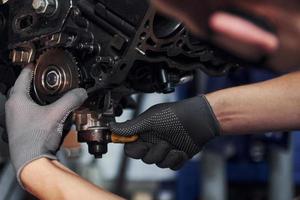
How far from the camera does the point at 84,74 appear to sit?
0.96 metres

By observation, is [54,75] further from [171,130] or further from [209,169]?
[209,169]

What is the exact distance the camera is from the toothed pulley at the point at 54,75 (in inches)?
37.4

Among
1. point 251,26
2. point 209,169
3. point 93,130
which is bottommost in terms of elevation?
point 209,169

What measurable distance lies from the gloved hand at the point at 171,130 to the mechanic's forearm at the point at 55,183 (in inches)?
4.0

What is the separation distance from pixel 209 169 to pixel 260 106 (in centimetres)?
81

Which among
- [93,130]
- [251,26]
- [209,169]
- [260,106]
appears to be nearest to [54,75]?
[93,130]

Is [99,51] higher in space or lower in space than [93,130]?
higher

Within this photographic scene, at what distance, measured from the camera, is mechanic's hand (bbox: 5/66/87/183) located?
0.95 m

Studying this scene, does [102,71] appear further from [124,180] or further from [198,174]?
[124,180]

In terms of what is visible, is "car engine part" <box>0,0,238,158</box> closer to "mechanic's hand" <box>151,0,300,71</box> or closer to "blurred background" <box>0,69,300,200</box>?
"blurred background" <box>0,69,300,200</box>

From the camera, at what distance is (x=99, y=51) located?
95 cm

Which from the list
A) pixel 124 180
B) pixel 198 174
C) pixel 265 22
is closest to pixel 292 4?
pixel 265 22

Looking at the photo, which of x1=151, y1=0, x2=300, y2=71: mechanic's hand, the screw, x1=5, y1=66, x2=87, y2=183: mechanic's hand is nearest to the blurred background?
x1=5, y1=66, x2=87, y2=183: mechanic's hand

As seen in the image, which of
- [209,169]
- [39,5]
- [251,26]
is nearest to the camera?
[251,26]
